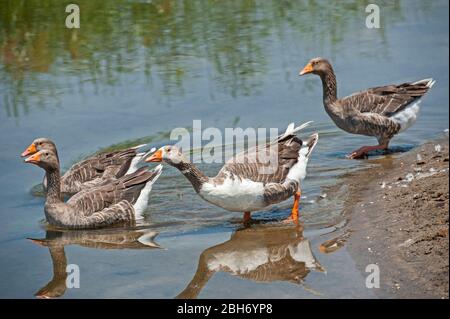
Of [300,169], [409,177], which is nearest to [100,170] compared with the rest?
[300,169]

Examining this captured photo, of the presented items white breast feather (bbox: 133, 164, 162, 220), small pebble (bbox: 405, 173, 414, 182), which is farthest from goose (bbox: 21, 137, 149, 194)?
small pebble (bbox: 405, 173, 414, 182)

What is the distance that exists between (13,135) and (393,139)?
564 cm

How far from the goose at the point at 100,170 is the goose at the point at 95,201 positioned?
55cm

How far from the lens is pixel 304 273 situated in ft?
25.6

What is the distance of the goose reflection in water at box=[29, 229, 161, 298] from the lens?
8692mm

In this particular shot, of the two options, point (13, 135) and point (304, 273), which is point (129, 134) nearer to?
point (13, 135)

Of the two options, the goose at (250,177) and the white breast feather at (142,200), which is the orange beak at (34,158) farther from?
the goose at (250,177)

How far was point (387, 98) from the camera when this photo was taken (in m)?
12.0

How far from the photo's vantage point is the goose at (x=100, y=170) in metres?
11.1

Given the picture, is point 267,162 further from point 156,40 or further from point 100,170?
point 156,40

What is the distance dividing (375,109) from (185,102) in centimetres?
312

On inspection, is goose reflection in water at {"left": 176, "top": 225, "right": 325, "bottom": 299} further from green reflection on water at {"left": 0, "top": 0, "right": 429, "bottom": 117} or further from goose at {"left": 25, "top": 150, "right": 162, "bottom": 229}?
green reflection on water at {"left": 0, "top": 0, "right": 429, "bottom": 117}

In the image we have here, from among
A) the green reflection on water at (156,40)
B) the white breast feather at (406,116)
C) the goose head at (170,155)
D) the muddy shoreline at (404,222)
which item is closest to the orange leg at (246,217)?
the goose head at (170,155)

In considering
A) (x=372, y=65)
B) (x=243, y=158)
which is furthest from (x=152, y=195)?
(x=372, y=65)
